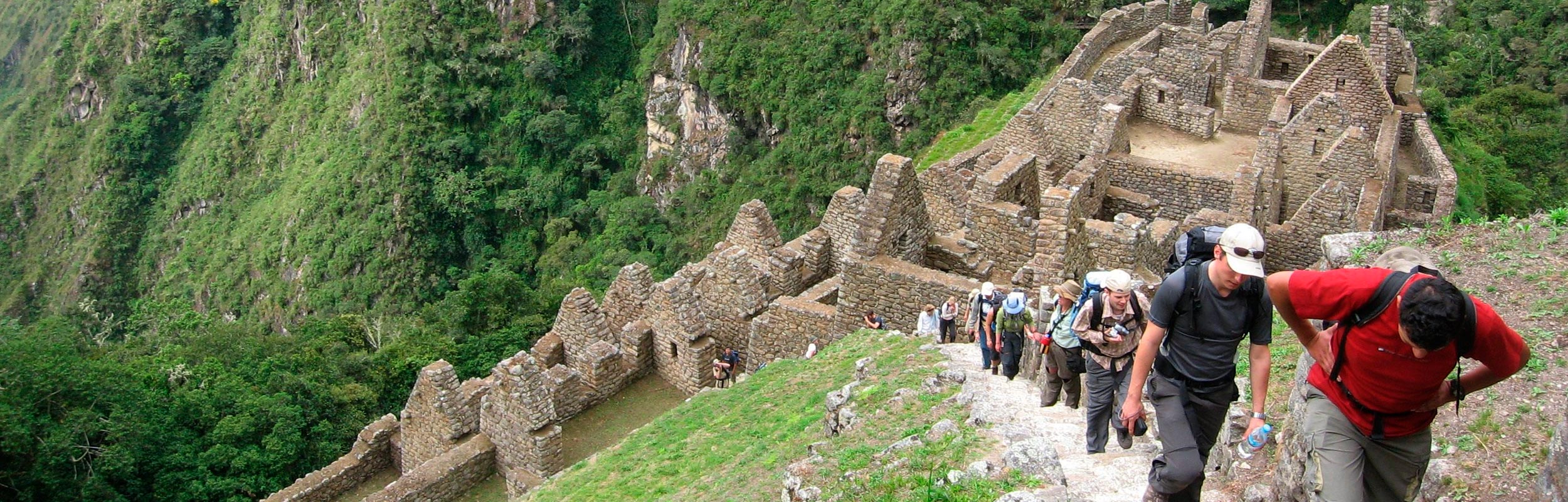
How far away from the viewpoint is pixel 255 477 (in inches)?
838

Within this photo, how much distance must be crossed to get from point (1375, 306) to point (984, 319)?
5080 mm

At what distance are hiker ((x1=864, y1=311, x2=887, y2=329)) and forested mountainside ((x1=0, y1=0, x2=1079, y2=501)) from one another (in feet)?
41.9

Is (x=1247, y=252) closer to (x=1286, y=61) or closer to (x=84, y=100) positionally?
(x=1286, y=61)

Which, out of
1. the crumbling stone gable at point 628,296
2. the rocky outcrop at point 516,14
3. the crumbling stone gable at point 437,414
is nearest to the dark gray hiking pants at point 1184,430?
the crumbling stone gable at point 628,296

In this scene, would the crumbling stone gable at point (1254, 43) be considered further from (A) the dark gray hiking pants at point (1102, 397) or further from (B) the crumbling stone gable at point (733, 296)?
(A) the dark gray hiking pants at point (1102, 397)

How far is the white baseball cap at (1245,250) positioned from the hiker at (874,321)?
759 centimetres

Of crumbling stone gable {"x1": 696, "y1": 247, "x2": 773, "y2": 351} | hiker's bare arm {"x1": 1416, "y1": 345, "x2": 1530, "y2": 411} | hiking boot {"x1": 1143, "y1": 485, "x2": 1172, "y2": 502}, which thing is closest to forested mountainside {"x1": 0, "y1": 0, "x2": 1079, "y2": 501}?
crumbling stone gable {"x1": 696, "y1": 247, "x2": 773, "y2": 351}

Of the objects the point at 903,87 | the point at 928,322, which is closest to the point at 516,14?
the point at 903,87

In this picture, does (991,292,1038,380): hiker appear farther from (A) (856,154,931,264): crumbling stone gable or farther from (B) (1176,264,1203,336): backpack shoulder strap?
(A) (856,154,931,264): crumbling stone gable

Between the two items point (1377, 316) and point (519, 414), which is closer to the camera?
point (1377, 316)

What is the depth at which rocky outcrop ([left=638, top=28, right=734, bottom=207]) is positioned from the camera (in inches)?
Result: 2943

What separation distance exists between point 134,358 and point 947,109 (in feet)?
113

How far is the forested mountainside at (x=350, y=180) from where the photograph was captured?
23.5 meters

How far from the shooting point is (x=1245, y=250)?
21.4 ft
